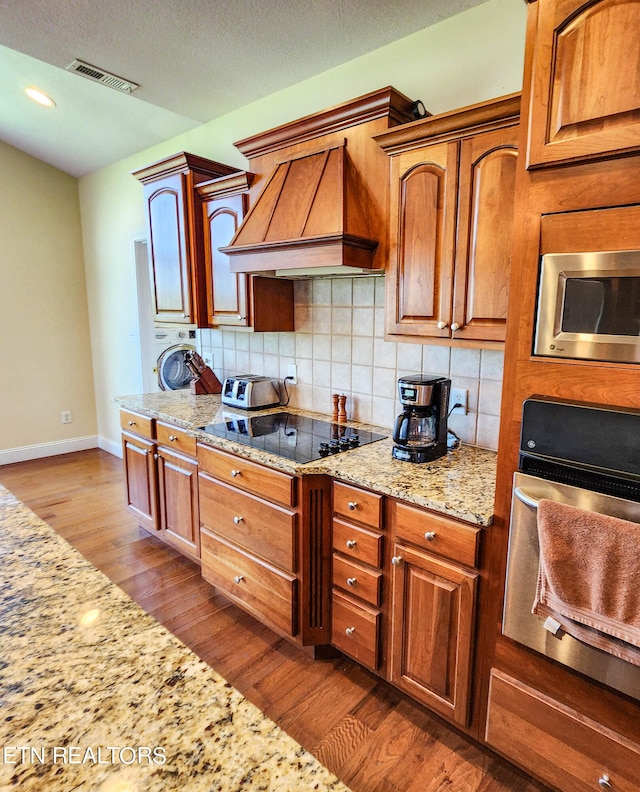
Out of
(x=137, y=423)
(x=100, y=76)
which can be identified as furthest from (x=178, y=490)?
(x=100, y=76)

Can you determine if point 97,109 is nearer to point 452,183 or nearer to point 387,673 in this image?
point 452,183

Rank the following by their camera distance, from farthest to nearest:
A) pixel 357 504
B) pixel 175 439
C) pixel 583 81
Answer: pixel 175 439
pixel 357 504
pixel 583 81

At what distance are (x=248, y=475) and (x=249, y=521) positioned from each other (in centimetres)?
23

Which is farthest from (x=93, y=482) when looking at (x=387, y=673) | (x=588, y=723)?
(x=588, y=723)

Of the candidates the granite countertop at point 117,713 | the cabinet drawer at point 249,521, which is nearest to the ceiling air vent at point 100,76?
the cabinet drawer at point 249,521

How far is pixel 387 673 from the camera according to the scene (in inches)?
73.0

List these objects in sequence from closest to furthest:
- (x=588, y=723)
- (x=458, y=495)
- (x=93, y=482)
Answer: (x=588, y=723) → (x=458, y=495) → (x=93, y=482)

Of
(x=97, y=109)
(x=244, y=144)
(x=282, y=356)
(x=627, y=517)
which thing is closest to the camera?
(x=627, y=517)

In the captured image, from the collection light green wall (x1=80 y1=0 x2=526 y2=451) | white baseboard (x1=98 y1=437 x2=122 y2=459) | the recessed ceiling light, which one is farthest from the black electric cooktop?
white baseboard (x1=98 y1=437 x2=122 y2=459)

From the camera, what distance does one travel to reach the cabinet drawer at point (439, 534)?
60.5 inches

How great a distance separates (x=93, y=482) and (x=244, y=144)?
327 centimetres

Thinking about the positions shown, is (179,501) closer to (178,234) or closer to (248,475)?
(248,475)

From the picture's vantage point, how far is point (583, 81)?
119 centimetres

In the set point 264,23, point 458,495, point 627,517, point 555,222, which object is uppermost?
point 264,23
